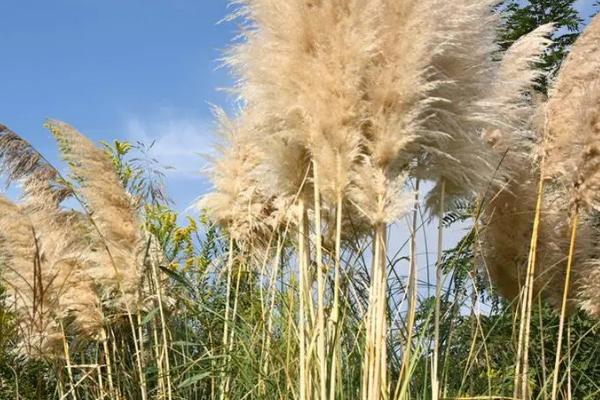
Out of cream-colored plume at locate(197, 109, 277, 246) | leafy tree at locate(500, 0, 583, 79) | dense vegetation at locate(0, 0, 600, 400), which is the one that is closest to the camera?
dense vegetation at locate(0, 0, 600, 400)

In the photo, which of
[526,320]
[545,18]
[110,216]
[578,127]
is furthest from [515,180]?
[545,18]

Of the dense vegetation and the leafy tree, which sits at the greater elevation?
the leafy tree

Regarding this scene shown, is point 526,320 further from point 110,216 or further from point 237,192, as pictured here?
point 110,216

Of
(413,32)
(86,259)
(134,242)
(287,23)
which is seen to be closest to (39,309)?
(86,259)

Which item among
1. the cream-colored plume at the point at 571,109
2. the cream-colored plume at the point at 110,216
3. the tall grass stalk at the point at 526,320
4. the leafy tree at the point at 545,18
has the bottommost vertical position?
the tall grass stalk at the point at 526,320

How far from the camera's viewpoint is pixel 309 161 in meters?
3.02

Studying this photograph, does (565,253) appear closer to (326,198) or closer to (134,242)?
(326,198)

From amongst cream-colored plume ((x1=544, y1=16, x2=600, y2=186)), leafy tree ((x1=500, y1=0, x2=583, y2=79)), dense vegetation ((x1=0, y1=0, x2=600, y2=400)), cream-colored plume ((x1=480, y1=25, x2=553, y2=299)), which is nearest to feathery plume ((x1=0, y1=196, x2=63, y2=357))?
dense vegetation ((x1=0, y1=0, x2=600, y2=400))

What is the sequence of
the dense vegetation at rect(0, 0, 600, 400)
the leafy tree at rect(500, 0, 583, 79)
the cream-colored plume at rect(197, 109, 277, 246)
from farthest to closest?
the leafy tree at rect(500, 0, 583, 79)
the cream-colored plume at rect(197, 109, 277, 246)
the dense vegetation at rect(0, 0, 600, 400)

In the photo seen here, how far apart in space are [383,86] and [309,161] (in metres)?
0.45

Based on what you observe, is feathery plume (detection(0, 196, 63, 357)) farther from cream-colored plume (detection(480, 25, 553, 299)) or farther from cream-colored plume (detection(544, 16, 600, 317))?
cream-colored plume (detection(544, 16, 600, 317))

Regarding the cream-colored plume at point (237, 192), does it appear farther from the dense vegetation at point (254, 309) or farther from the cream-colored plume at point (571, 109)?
the cream-colored plume at point (571, 109)

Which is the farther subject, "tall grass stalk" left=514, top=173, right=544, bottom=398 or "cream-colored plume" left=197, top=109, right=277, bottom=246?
"cream-colored plume" left=197, top=109, right=277, bottom=246

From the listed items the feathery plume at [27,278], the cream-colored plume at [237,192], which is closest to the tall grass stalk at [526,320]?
the cream-colored plume at [237,192]
